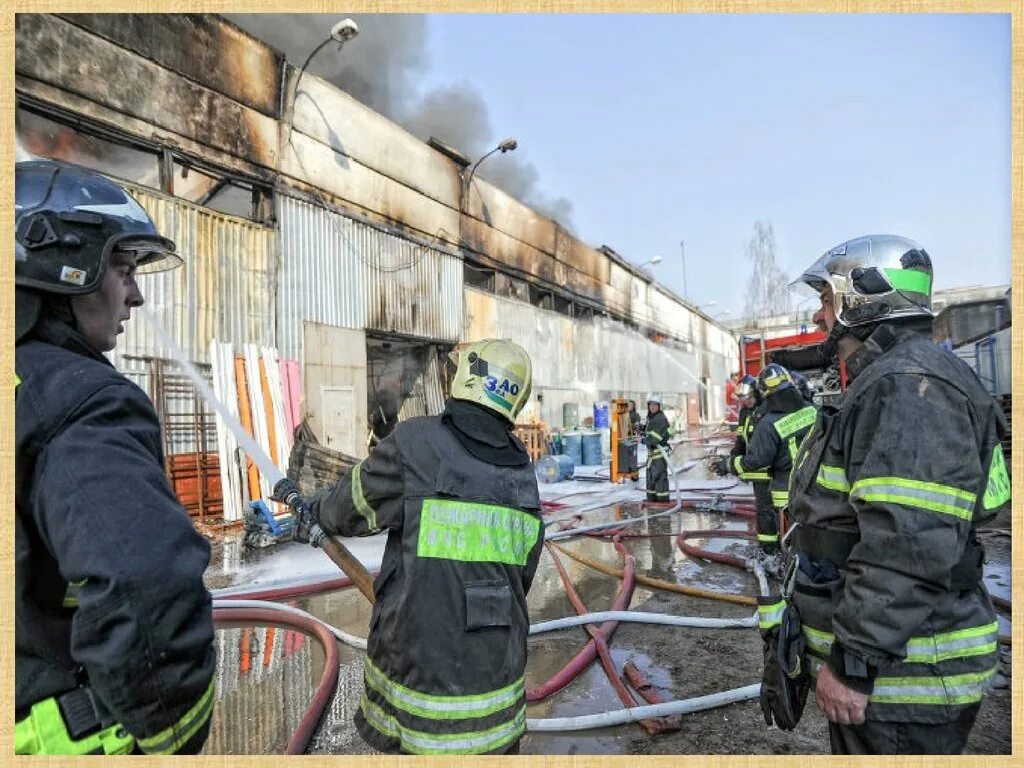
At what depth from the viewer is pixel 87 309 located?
4.50 feet

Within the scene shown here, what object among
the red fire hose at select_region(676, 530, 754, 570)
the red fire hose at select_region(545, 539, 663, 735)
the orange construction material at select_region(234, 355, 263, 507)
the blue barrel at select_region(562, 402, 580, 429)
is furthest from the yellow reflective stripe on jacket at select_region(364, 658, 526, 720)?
the blue barrel at select_region(562, 402, 580, 429)

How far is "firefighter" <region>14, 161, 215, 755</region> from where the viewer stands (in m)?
1.05

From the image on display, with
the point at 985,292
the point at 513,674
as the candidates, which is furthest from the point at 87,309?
the point at 985,292

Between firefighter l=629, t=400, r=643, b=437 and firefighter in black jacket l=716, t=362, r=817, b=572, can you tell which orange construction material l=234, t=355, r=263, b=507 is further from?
firefighter l=629, t=400, r=643, b=437

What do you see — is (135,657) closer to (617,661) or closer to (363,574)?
(363,574)

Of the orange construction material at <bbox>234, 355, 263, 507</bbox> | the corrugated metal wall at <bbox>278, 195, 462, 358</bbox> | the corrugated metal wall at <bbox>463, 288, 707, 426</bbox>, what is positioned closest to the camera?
the orange construction material at <bbox>234, 355, 263, 507</bbox>

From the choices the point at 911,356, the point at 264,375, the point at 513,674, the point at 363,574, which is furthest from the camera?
the point at 264,375

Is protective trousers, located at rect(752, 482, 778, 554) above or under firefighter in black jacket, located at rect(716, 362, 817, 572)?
under

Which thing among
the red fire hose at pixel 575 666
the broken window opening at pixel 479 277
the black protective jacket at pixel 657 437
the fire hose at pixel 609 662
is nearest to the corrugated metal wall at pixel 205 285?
the broken window opening at pixel 479 277

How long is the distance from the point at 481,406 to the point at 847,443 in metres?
1.17

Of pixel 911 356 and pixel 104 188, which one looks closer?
pixel 104 188

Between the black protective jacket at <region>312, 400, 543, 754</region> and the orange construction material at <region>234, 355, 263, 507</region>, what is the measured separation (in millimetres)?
7627

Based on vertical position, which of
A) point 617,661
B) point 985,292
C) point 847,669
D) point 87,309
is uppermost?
point 985,292

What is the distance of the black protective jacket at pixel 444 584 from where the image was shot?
71.2 inches
